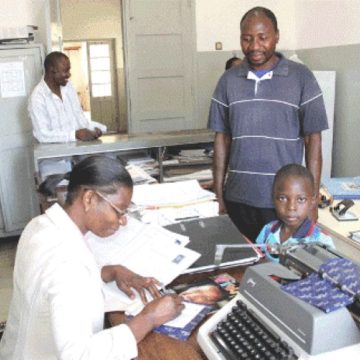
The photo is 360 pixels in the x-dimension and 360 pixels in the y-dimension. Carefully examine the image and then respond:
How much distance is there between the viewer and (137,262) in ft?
4.69

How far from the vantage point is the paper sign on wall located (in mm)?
3879

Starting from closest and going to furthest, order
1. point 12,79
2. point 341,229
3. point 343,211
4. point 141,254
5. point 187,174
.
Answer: point 141,254
point 341,229
point 343,211
point 187,174
point 12,79

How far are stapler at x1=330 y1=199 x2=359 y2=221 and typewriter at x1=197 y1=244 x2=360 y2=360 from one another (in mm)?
1097

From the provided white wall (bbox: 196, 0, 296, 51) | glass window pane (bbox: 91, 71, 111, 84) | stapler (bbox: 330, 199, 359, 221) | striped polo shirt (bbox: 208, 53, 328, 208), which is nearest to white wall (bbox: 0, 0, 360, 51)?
white wall (bbox: 196, 0, 296, 51)

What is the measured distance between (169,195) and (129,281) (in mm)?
600

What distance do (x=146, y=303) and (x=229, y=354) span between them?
32 centimetres

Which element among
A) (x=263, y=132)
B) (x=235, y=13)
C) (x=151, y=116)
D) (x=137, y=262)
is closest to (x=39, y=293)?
(x=137, y=262)

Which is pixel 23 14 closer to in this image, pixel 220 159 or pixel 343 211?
pixel 220 159

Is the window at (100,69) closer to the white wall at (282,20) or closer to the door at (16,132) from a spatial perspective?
the white wall at (282,20)

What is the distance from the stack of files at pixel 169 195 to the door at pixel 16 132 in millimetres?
2431

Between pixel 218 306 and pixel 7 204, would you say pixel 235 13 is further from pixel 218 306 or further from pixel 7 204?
pixel 218 306

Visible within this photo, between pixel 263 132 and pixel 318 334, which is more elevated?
pixel 263 132

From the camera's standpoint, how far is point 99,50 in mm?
8789

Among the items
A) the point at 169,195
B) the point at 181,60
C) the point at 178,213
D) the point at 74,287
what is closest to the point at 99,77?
the point at 181,60
